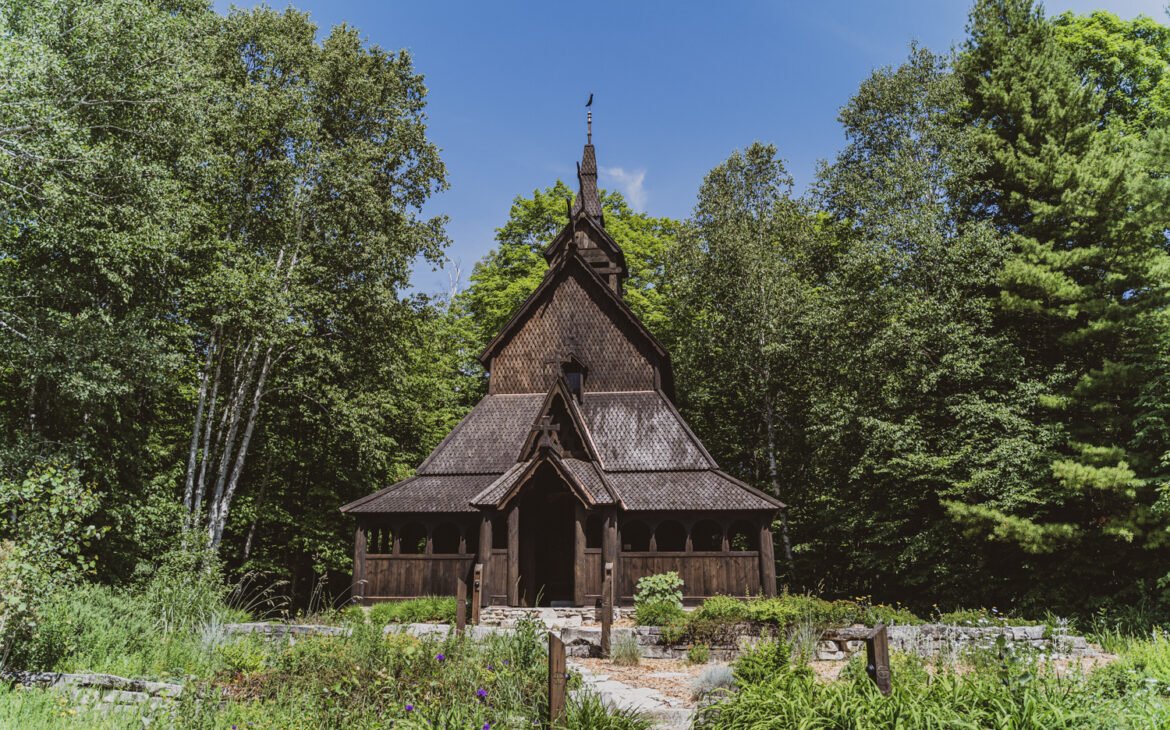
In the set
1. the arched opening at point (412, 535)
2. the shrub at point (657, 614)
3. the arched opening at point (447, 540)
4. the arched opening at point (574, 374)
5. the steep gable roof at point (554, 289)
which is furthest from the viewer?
the steep gable roof at point (554, 289)

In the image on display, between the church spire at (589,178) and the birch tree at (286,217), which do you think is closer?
the birch tree at (286,217)

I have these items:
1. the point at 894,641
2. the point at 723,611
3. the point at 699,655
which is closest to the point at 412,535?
the point at 723,611

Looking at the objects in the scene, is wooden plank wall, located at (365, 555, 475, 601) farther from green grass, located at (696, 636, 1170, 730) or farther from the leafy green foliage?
green grass, located at (696, 636, 1170, 730)

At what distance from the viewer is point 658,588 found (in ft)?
52.5

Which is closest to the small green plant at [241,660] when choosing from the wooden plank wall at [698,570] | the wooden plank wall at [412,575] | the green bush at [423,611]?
the green bush at [423,611]

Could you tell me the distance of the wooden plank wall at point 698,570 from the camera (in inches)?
688

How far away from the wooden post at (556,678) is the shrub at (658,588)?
10572mm

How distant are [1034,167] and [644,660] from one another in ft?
54.7

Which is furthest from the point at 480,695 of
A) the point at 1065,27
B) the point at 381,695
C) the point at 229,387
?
the point at 1065,27

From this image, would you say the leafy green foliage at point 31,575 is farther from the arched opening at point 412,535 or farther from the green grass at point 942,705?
the arched opening at point 412,535

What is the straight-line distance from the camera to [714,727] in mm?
5887

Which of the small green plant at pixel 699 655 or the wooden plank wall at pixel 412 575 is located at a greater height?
the wooden plank wall at pixel 412 575

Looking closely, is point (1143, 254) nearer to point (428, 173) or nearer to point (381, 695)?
point (381, 695)

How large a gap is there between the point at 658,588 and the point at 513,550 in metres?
3.63
